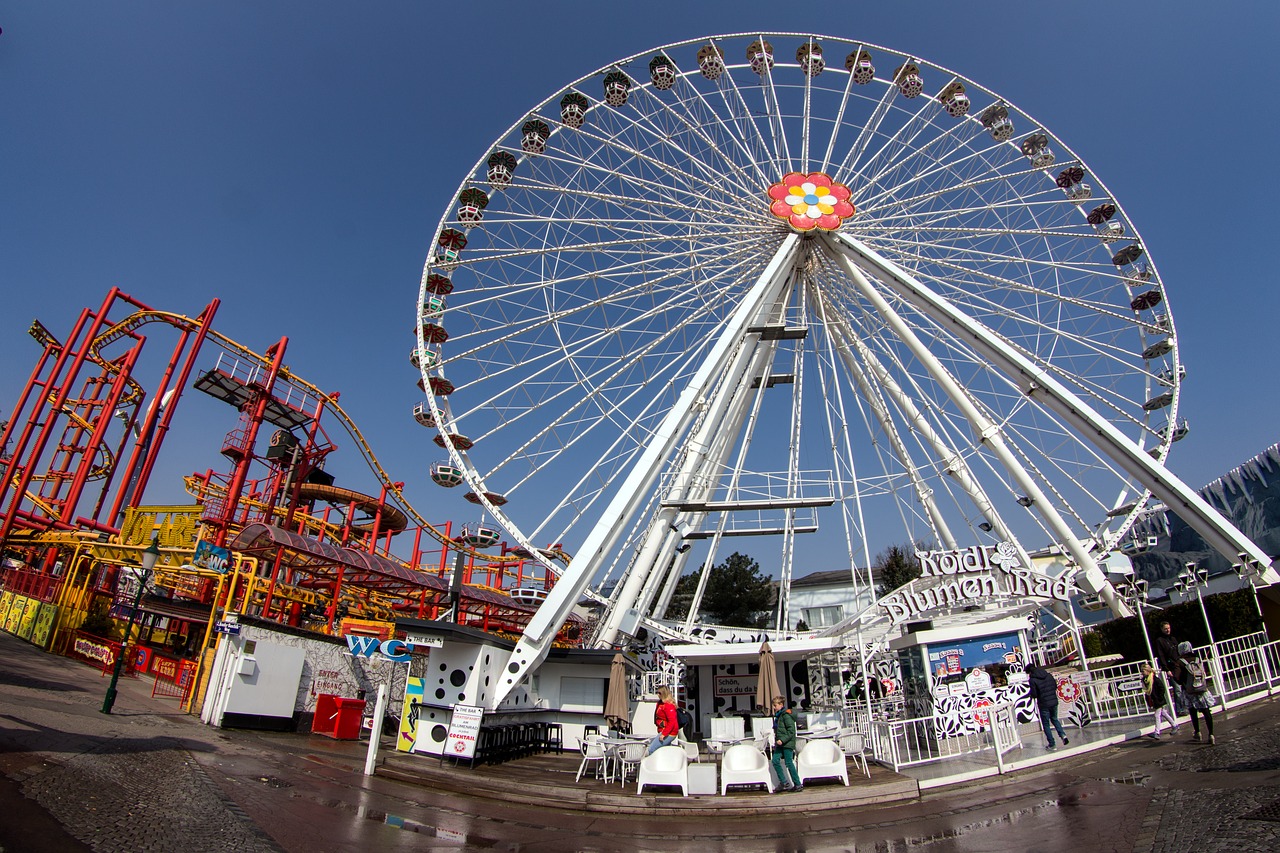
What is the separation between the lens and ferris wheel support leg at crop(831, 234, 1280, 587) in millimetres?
15125

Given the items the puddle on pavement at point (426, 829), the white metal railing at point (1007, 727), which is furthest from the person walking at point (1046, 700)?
the puddle on pavement at point (426, 829)

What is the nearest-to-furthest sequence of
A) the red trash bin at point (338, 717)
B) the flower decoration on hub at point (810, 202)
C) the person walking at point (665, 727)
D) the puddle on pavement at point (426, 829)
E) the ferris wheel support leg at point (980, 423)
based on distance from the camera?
the puddle on pavement at point (426, 829)
the person walking at point (665, 727)
the red trash bin at point (338, 717)
the ferris wheel support leg at point (980, 423)
the flower decoration on hub at point (810, 202)

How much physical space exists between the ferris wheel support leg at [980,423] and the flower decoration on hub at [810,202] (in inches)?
28.7

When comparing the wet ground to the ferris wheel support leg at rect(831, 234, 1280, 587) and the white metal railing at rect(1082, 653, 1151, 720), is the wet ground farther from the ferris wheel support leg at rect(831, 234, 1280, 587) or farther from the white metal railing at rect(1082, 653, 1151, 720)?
the ferris wheel support leg at rect(831, 234, 1280, 587)

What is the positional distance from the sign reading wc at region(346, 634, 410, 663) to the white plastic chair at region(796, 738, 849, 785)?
739 cm

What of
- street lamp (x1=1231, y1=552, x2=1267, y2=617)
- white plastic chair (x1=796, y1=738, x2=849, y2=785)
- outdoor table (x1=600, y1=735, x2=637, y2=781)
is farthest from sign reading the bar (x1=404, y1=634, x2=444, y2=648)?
street lamp (x1=1231, y1=552, x2=1267, y2=617)

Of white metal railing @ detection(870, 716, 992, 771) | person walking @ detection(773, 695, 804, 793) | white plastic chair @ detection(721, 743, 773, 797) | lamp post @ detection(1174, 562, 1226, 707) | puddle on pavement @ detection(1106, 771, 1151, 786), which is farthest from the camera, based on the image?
lamp post @ detection(1174, 562, 1226, 707)

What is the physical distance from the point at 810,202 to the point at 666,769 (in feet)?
54.8

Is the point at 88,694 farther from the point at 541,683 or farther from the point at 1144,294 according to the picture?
the point at 1144,294

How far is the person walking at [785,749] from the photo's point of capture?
9438mm

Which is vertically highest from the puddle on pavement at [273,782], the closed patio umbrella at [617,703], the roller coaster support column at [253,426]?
the roller coaster support column at [253,426]

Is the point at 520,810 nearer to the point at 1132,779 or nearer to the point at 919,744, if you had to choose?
the point at 919,744

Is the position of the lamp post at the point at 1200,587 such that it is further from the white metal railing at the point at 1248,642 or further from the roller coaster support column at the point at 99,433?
the roller coaster support column at the point at 99,433

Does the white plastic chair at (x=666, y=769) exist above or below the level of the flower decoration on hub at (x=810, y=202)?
below
